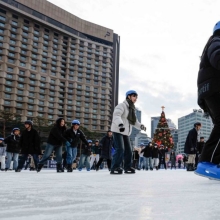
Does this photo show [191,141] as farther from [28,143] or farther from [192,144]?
[28,143]

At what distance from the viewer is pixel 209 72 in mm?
2889

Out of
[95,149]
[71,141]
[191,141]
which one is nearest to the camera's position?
[71,141]

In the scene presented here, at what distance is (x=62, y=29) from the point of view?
74375 millimetres

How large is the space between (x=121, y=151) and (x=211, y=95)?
101 inches

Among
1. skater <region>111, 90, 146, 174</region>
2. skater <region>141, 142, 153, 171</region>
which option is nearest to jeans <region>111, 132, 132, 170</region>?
skater <region>111, 90, 146, 174</region>

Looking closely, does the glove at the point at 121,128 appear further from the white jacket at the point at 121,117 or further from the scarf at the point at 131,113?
the scarf at the point at 131,113

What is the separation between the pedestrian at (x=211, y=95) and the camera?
2684 mm

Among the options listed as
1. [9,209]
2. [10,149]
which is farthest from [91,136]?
[9,209]

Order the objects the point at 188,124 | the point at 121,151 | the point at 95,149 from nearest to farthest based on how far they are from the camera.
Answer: the point at 121,151, the point at 95,149, the point at 188,124

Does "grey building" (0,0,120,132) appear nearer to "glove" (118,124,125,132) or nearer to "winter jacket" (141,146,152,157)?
"winter jacket" (141,146,152,157)

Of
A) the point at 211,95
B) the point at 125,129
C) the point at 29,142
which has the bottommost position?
the point at 29,142

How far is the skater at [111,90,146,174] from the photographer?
5075 mm

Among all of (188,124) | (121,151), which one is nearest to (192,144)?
(121,151)

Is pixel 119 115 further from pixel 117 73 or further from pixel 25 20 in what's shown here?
pixel 117 73
